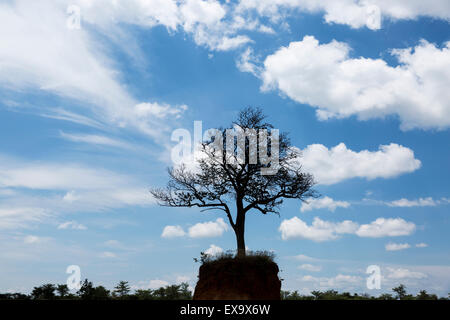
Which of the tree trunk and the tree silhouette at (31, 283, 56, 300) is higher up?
the tree trunk

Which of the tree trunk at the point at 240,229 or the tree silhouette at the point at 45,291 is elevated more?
the tree trunk at the point at 240,229

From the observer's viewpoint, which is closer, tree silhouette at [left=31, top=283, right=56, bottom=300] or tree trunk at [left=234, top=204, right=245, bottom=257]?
tree trunk at [left=234, top=204, right=245, bottom=257]

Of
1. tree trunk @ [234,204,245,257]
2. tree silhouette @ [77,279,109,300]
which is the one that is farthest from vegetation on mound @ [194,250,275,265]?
tree silhouette @ [77,279,109,300]

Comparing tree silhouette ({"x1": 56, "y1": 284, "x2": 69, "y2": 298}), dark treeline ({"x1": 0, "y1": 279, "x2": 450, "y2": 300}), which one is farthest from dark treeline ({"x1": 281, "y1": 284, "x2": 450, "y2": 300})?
tree silhouette ({"x1": 56, "y1": 284, "x2": 69, "y2": 298})

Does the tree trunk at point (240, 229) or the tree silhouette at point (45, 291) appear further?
the tree silhouette at point (45, 291)

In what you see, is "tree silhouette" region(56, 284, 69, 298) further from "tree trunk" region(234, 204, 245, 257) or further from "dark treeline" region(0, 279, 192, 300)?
"tree trunk" region(234, 204, 245, 257)

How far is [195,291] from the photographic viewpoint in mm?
22406

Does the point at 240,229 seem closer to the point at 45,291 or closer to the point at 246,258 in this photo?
the point at 246,258

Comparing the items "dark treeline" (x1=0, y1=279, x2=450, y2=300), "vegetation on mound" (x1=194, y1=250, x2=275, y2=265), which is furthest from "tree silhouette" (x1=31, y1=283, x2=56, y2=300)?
"vegetation on mound" (x1=194, y1=250, x2=275, y2=265)

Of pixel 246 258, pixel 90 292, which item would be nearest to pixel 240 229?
pixel 246 258

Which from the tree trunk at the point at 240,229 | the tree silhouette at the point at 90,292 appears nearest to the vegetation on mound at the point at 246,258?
the tree trunk at the point at 240,229

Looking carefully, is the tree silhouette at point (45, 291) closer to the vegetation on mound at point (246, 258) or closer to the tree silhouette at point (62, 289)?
the tree silhouette at point (62, 289)

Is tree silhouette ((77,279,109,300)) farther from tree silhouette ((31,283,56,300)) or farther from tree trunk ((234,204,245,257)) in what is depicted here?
tree trunk ((234,204,245,257))

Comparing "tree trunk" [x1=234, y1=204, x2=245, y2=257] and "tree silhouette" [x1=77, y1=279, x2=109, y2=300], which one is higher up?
"tree trunk" [x1=234, y1=204, x2=245, y2=257]
